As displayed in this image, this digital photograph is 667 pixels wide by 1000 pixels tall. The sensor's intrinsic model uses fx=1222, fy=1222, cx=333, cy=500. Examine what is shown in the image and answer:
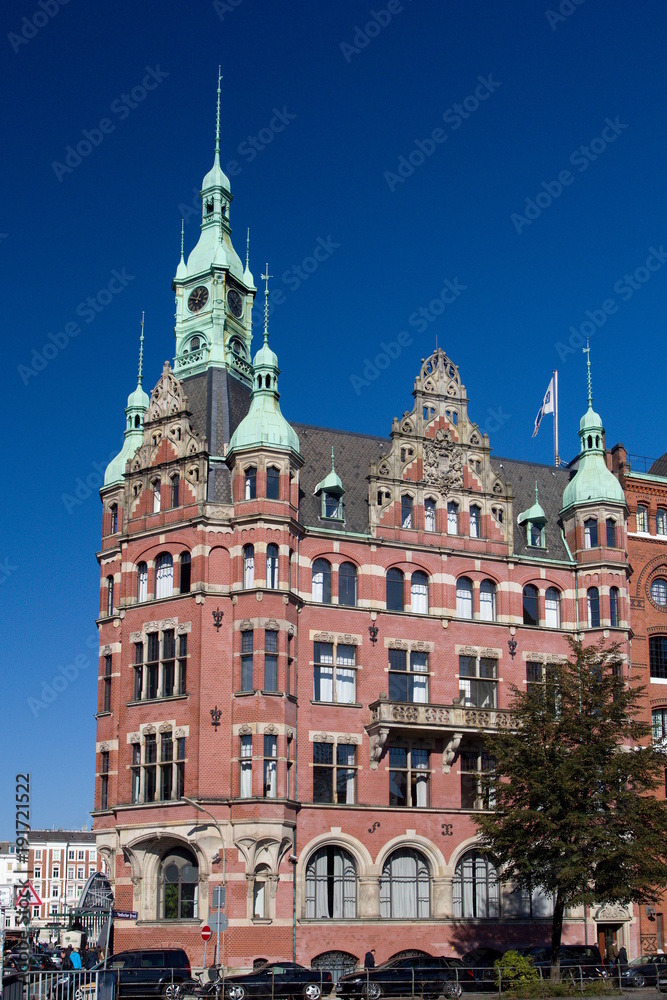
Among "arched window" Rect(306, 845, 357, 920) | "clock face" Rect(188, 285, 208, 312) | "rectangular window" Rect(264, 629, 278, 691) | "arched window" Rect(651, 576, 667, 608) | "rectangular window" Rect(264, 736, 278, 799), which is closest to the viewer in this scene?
"rectangular window" Rect(264, 736, 278, 799)

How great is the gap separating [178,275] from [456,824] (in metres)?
34.0

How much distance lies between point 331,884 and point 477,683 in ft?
40.9

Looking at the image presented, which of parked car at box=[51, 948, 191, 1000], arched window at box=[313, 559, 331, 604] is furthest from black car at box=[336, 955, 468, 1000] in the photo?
arched window at box=[313, 559, 331, 604]

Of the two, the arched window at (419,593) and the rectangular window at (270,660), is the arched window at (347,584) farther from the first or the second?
the rectangular window at (270,660)

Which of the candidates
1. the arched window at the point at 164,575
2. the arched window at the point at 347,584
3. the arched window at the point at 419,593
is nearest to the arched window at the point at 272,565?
the arched window at the point at 347,584

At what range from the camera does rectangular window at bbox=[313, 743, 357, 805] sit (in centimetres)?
5588

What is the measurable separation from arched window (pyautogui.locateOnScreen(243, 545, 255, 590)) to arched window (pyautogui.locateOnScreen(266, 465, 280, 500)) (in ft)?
8.43

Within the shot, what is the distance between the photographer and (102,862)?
57906 mm

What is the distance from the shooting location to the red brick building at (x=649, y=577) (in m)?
65.6

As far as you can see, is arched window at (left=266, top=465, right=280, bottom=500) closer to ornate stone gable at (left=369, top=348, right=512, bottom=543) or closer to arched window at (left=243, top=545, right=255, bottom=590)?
arched window at (left=243, top=545, right=255, bottom=590)

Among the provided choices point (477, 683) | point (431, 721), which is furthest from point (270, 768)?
point (477, 683)

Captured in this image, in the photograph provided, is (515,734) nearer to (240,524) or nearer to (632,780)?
(632,780)

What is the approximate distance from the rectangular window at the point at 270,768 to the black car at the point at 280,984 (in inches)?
373

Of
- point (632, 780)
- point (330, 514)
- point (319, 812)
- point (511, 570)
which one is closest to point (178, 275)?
point (330, 514)
